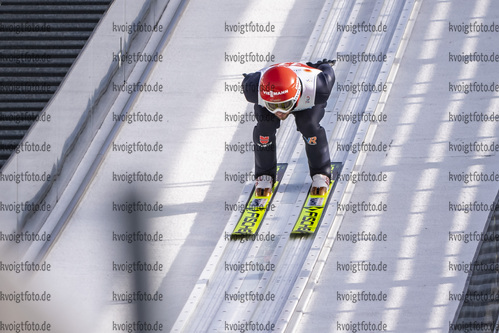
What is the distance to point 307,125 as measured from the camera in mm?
5754

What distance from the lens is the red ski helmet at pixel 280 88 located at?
5.38 m

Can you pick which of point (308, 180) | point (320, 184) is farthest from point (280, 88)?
point (308, 180)

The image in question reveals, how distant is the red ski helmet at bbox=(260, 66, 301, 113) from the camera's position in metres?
5.38

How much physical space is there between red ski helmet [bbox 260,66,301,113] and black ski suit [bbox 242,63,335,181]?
0.17 m

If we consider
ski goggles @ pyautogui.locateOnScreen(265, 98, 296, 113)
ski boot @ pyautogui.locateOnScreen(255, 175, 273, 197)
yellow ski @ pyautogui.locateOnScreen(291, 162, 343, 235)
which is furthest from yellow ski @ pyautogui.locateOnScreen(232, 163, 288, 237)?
ski goggles @ pyautogui.locateOnScreen(265, 98, 296, 113)

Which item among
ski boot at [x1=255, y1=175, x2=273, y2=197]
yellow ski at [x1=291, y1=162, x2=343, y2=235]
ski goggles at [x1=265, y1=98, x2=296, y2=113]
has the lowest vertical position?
yellow ski at [x1=291, y1=162, x2=343, y2=235]

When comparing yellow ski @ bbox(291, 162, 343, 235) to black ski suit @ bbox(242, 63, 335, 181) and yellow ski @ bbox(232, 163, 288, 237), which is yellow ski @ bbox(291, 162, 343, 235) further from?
yellow ski @ bbox(232, 163, 288, 237)

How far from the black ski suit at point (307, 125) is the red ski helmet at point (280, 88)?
167 millimetres

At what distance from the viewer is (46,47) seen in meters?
9.33

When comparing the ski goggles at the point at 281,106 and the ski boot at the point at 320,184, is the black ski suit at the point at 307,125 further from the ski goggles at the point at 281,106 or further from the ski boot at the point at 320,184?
the ski goggles at the point at 281,106

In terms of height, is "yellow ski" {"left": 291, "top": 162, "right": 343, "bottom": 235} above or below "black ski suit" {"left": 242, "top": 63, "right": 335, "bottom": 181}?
below

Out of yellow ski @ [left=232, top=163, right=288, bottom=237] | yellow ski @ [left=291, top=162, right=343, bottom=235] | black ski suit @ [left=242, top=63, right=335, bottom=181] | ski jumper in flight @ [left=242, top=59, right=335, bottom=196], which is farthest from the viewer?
yellow ski @ [left=232, top=163, right=288, bottom=237]

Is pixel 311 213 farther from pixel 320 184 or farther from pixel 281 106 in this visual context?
pixel 281 106

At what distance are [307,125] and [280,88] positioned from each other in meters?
0.49
